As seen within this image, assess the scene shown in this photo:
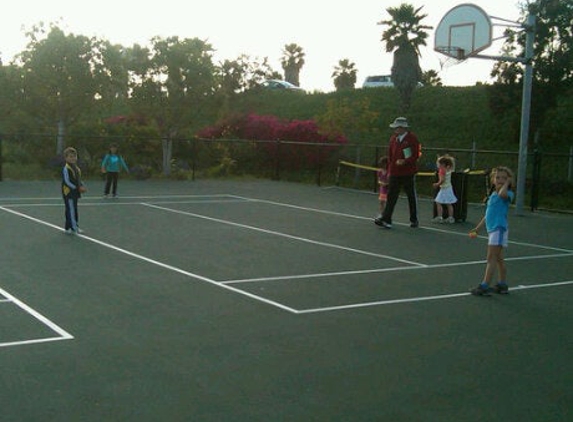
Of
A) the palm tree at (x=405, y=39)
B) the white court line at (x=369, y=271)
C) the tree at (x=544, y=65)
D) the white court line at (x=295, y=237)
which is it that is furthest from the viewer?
the palm tree at (x=405, y=39)

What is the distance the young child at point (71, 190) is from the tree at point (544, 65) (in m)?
16.7

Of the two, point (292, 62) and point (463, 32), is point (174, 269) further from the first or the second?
point (292, 62)

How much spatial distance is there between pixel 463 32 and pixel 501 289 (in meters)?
12.0

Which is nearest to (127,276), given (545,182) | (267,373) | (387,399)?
(267,373)

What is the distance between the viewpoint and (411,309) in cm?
882

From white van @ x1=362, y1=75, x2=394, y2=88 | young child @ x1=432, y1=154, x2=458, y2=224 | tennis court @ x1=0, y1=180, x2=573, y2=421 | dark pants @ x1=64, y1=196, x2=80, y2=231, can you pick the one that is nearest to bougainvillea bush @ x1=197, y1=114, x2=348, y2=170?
young child @ x1=432, y1=154, x2=458, y2=224

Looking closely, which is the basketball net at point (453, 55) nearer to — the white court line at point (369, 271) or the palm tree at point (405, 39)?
the white court line at point (369, 271)

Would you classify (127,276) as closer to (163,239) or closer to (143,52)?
(163,239)

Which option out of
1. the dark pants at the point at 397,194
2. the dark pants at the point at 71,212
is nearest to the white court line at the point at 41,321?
the dark pants at the point at 71,212

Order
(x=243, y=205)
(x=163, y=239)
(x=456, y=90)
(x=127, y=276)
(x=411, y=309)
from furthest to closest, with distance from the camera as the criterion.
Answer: (x=456, y=90)
(x=243, y=205)
(x=163, y=239)
(x=127, y=276)
(x=411, y=309)

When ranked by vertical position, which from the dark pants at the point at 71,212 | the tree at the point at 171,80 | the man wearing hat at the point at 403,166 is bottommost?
the dark pants at the point at 71,212

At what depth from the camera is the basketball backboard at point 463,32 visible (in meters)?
20.1

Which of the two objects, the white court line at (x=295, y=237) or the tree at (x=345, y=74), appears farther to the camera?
the tree at (x=345, y=74)

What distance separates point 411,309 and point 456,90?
52039 mm
